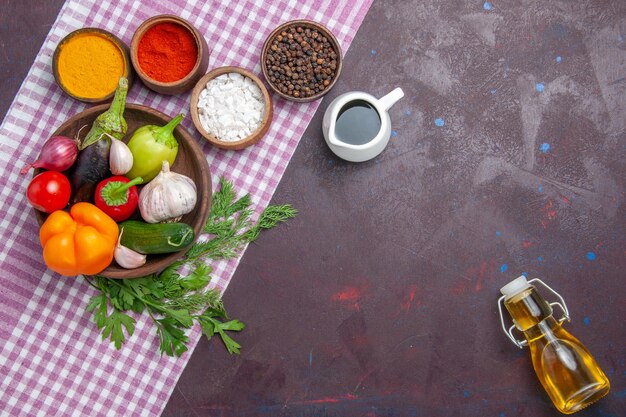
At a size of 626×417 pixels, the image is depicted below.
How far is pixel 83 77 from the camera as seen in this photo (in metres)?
1.44

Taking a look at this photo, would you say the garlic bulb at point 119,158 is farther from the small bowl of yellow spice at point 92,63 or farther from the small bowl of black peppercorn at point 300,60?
the small bowl of black peppercorn at point 300,60

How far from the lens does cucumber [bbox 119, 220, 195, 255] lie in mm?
1340

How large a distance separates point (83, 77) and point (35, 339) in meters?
0.69

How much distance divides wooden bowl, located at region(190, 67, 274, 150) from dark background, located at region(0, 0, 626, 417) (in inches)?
6.2

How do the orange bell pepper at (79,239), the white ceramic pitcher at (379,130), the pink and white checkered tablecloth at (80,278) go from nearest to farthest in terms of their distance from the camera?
the orange bell pepper at (79,239) → the white ceramic pitcher at (379,130) → the pink and white checkered tablecloth at (80,278)

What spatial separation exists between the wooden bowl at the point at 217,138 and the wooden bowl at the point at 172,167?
4 centimetres

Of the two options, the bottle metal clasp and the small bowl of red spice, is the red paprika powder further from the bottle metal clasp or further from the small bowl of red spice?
the bottle metal clasp

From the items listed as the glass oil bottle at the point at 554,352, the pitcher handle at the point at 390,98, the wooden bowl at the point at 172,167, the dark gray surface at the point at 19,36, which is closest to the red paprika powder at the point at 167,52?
the wooden bowl at the point at 172,167

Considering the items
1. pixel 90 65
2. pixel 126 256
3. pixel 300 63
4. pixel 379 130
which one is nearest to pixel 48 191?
pixel 126 256

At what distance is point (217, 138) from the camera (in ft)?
4.74

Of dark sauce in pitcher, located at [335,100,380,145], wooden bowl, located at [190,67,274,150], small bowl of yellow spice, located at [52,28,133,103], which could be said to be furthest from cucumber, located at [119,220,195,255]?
dark sauce in pitcher, located at [335,100,380,145]

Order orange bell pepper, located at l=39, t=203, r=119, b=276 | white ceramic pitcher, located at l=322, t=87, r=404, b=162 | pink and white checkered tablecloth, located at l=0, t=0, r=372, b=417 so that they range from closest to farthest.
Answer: orange bell pepper, located at l=39, t=203, r=119, b=276
white ceramic pitcher, located at l=322, t=87, r=404, b=162
pink and white checkered tablecloth, located at l=0, t=0, r=372, b=417

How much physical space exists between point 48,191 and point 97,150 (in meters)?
0.14

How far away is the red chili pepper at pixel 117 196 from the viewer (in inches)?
52.2
